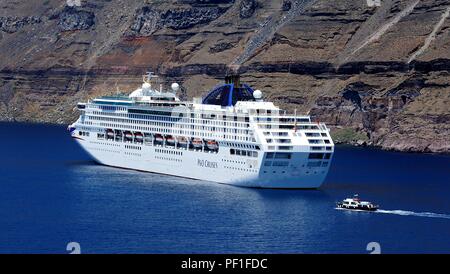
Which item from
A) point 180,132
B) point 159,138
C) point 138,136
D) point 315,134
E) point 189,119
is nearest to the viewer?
point 315,134

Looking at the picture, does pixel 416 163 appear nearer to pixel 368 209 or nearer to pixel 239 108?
pixel 239 108

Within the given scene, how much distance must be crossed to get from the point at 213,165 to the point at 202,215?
60.4ft

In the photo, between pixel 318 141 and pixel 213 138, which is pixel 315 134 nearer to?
pixel 318 141

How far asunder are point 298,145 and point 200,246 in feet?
82.1

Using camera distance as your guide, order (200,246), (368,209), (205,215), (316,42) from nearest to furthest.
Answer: (200,246), (205,215), (368,209), (316,42)

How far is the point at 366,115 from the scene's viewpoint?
170875 mm

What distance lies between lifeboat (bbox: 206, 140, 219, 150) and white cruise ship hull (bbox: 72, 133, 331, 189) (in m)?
0.59

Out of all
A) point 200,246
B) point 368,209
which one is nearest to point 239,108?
point 368,209

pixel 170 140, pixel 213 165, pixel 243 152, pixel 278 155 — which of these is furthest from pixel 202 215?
pixel 170 140

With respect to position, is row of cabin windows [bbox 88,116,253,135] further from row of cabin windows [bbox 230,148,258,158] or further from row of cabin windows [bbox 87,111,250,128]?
row of cabin windows [bbox 230,148,258,158]

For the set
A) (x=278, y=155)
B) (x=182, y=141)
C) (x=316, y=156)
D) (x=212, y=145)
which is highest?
(x=182, y=141)

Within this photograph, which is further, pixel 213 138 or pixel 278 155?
pixel 213 138

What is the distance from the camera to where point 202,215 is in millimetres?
73375
